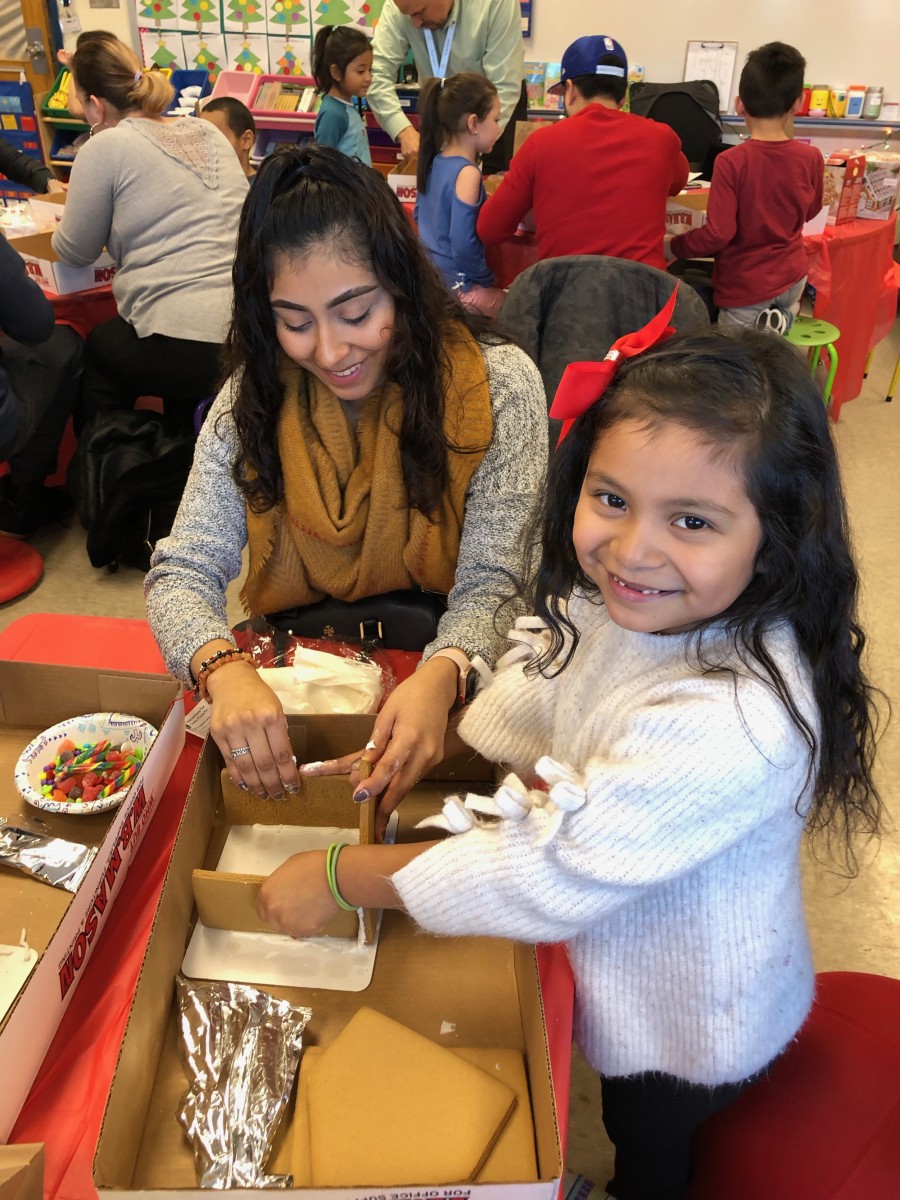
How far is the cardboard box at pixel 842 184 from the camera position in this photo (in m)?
3.34

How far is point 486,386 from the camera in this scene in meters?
1.29

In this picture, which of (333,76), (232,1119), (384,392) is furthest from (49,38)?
(232,1119)

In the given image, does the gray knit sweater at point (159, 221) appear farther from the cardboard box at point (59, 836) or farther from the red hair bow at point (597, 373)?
the red hair bow at point (597, 373)

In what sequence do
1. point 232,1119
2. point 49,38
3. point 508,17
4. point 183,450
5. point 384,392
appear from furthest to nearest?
point 49,38
point 508,17
point 183,450
point 384,392
point 232,1119

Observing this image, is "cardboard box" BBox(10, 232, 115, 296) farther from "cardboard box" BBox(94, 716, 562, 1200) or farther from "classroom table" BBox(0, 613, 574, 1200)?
"cardboard box" BBox(94, 716, 562, 1200)

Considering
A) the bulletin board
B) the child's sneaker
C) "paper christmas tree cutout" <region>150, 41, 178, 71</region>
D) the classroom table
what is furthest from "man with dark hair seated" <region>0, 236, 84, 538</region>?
"paper christmas tree cutout" <region>150, 41, 178, 71</region>

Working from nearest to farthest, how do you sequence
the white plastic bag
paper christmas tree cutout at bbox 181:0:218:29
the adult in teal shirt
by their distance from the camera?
the white plastic bag → the adult in teal shirt → paper christmas tree cutout at bbox 181:0:218:29

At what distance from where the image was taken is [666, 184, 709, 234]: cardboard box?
127 inches

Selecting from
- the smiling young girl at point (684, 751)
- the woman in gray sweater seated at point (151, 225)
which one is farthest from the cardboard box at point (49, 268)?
the smiling young girl at point (684, 751)

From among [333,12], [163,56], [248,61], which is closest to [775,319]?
[333,12]

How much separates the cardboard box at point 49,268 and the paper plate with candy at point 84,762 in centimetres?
206

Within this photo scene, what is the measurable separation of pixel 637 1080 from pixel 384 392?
3.04 feet

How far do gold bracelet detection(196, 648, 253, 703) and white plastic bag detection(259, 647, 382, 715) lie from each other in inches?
1.4

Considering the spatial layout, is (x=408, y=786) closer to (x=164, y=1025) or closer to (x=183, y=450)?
(x=164, y=1025)
